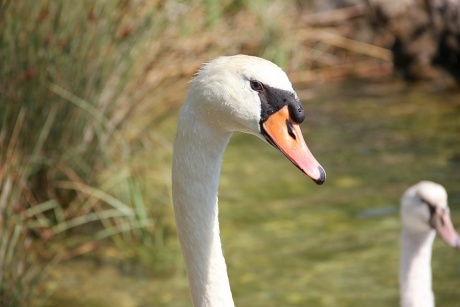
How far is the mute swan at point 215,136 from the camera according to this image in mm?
3273

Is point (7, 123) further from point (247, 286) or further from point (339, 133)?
point (339, 133)

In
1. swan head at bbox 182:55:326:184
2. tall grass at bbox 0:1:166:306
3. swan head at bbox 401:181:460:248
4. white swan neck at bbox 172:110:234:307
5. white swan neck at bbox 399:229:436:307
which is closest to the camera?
swan head at bbox 182:55:326:184

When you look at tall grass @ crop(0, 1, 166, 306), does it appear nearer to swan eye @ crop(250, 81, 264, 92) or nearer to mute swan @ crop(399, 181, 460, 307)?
mute swan @ crop(399, 181, 460, 307)

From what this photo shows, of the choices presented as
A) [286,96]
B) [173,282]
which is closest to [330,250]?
[173,282]

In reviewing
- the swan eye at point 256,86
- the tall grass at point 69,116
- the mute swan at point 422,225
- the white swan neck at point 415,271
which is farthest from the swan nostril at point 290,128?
the tall grass at point 69,116

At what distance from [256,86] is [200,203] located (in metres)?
0.42

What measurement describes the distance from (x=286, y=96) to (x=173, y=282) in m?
3.41

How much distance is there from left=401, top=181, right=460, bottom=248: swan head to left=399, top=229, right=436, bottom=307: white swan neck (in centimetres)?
5

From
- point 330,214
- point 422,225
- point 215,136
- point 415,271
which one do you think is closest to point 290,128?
point 215,136

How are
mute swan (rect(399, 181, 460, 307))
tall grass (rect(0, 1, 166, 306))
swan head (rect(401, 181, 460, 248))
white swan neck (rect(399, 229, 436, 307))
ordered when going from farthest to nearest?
tall grass (rect(0, 1, 166, 306)) → swan head (rect(401, 181, 460, 248)) → mute swan (rect(399, 181, 460, 307)) → white swan neck (rect(399, 229, 436, 307))

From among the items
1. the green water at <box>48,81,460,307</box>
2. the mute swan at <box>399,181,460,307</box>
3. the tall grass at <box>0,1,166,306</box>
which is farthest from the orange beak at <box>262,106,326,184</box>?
the green water at <box>48,81,460,307</box>

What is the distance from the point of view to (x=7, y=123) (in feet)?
20.0

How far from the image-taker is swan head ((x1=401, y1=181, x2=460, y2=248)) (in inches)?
234

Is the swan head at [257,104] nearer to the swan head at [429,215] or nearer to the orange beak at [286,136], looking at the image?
the orange beak at [286,136]
